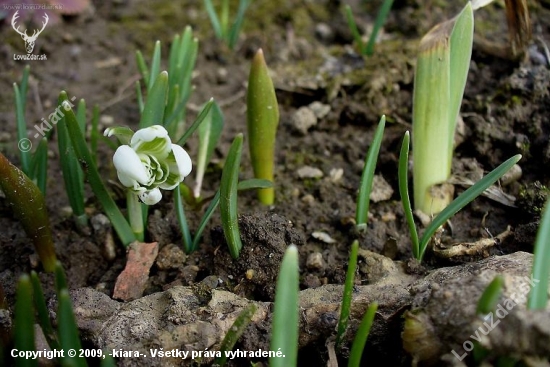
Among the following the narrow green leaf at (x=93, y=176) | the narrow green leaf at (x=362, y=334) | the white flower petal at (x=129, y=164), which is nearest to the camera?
the narrow green leaf at (x=362, y=334)

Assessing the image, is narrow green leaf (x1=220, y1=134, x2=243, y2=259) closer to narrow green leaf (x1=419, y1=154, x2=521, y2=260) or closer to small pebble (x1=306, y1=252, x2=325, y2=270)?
small pebble (x1=306, y1=252, x2=325, y2=270)

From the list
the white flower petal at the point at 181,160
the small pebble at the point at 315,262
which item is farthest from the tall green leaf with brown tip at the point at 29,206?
the small pebble at the point at 315,262

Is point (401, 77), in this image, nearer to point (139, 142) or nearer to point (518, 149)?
point (518, 149)

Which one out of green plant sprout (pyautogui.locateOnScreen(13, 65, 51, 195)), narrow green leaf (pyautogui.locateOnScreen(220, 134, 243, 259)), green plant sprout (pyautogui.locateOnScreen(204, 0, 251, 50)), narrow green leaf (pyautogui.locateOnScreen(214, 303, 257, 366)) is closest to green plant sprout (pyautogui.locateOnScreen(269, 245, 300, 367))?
narrow green leaf (pyautogui.locateOnScreen(214, 303, 257, 366))

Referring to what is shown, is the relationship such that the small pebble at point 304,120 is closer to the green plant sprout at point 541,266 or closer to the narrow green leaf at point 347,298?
the narrow green leaf at point 347,298

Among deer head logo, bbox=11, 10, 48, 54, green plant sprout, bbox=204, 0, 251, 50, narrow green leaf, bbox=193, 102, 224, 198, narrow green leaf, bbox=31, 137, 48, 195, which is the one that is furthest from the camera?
deer head logo, bbox=11, 10, 48, 54

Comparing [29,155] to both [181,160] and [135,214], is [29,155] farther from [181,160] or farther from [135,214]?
[181,160]
